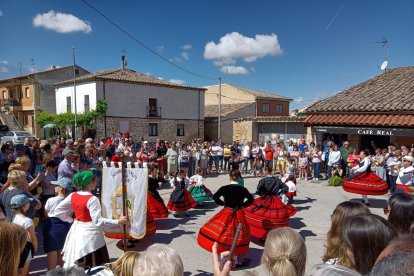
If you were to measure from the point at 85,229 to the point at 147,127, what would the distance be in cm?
2647

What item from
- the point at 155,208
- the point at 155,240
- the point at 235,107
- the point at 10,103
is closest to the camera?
the point at 155,240

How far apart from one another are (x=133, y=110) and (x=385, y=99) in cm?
2129

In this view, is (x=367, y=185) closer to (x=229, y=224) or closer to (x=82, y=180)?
(x=229, y=224)

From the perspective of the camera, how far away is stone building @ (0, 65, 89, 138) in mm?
32938

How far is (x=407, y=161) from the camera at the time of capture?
8.31 metres

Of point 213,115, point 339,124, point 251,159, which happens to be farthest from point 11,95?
point 339,124

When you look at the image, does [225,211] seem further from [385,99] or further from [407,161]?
[385,99]

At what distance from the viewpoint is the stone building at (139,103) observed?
2723 cm

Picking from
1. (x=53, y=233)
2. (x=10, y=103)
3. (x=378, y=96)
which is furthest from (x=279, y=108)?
(x=53, y=233)

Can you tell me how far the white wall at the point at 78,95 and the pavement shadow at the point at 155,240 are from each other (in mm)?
22383

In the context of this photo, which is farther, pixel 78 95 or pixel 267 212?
pixel 78 95

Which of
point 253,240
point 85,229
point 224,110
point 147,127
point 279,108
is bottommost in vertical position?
point 253,240

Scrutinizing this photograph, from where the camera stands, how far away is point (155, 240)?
6277 millimetres

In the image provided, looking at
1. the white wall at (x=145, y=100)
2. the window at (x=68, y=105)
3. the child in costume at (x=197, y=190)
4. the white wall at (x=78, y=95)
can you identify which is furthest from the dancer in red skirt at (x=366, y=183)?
the window at (x=68, y=105)
